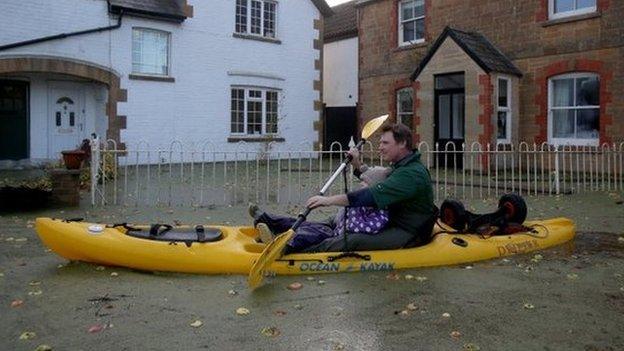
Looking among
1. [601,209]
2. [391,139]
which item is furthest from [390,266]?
[601,209]

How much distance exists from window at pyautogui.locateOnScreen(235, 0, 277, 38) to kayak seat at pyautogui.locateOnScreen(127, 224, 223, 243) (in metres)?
14.3

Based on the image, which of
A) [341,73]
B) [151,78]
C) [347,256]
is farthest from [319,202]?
[341,73]

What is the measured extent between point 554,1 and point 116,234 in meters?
13.4

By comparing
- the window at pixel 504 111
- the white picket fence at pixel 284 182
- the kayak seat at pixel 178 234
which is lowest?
the kayak seat at pixel 178 234

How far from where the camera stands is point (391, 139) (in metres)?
5.43

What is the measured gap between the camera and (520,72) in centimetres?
1546

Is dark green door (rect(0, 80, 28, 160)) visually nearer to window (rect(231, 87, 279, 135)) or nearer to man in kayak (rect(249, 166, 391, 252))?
window (rect(231, 87, 279, 135))

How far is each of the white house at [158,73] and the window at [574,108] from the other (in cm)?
870

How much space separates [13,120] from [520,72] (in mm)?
13348

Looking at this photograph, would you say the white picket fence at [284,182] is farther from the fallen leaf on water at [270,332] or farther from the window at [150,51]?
the fallen leaf on water at [270,332]

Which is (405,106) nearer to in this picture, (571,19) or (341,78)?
(341,78)

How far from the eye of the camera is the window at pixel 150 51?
16.8 meters

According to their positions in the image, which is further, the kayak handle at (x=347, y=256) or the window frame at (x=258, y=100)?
the window frame at (x=258, y=100)

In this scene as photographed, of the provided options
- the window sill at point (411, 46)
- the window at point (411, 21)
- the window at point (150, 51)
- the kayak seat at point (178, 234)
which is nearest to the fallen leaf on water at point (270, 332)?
the kayak seat at point (178, 234)
